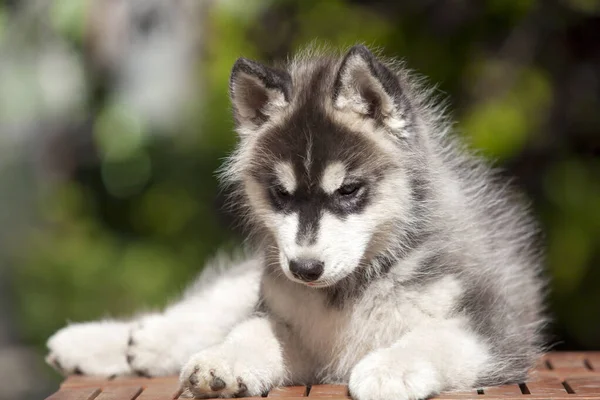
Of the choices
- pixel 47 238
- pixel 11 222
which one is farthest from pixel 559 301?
pixel 11 222

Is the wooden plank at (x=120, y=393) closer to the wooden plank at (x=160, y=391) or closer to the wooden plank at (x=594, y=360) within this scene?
Answer: the wooden plank at (x=160, y=391)

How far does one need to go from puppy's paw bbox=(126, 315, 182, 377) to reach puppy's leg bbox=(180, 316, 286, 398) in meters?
0.65

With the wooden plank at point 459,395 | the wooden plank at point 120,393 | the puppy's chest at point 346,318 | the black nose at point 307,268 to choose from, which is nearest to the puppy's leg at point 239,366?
the puppy's chest at point 346,318

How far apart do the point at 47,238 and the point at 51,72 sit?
140cm

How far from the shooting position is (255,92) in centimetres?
368

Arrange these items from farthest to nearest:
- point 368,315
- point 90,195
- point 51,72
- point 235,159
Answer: point 90,195 < point 51,72 < point 235,159 < point 368,315

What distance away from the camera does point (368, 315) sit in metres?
3.52

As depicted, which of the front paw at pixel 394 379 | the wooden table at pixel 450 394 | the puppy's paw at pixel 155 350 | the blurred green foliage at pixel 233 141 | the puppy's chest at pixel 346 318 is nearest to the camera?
the front paw at pixel 394 379

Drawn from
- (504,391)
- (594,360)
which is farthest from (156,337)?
(594,360)

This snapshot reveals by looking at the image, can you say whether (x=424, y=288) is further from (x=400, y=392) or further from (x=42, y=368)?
(x=42, y=368)

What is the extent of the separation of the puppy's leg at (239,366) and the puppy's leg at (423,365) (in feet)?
1.37

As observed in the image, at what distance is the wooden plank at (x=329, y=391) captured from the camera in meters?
3.28

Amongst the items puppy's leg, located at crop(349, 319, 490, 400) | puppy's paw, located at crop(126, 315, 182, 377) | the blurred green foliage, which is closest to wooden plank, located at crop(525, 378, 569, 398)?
puppy's leg, located at crop(349, 319, 490, 400)

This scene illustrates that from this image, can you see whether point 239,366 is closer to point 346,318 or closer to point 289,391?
point 289,391
